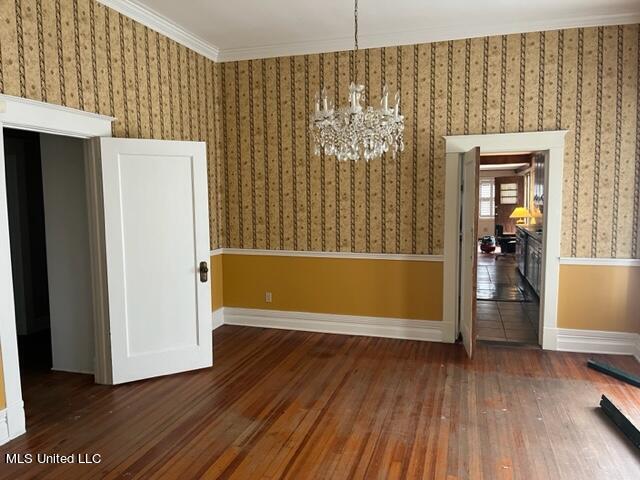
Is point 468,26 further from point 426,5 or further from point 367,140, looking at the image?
point 367,140

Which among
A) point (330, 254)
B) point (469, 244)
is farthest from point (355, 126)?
point (330, 254)

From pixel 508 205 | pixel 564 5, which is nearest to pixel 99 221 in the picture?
pixel 564 5

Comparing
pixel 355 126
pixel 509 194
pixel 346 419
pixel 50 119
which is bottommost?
pixel 346 419

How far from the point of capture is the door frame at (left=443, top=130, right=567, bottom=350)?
467cm

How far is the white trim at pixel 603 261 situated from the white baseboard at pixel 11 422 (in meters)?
4.75

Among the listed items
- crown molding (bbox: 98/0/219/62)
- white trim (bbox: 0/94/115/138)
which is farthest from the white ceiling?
white trim (bbox: 0/94/115/138)

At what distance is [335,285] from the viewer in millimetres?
5434

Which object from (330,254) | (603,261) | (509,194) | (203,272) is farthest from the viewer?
(509,194)

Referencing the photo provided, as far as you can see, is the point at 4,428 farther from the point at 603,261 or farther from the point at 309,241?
the point at 603,261

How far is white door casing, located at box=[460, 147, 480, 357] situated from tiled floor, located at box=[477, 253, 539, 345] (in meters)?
0.60

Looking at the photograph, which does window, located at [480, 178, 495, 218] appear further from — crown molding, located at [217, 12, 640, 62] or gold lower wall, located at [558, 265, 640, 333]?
crown molding, located at [217, 12, 640, 62]

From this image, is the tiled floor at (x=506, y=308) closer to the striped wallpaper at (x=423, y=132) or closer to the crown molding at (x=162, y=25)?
the striped wallpaper at (x=423, y=132)

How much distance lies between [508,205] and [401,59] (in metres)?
11.5

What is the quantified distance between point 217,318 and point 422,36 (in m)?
3.84
